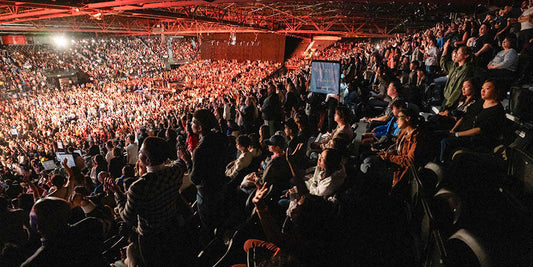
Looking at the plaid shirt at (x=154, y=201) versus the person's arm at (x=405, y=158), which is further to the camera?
the person's arm at (x=405, y=158)

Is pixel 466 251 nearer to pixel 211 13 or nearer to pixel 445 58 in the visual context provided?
pixel 445 58

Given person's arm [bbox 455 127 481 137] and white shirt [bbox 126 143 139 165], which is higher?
person's arm [bbox 455 127 481 137]

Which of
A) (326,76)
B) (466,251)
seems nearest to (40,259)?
(466,251)

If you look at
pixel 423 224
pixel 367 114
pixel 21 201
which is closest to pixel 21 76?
pixel 21 201

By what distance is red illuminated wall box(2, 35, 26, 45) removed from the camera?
26031 millimetres

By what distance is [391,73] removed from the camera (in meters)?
6.90

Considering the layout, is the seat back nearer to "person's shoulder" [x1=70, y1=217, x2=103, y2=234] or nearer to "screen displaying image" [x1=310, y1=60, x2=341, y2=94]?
"person's shoulder" [x1=70, y1=217, x2=103, y2=234]

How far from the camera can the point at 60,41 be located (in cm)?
2969

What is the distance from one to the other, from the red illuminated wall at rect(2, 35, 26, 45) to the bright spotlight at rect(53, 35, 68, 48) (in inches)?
115

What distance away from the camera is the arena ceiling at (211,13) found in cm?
845

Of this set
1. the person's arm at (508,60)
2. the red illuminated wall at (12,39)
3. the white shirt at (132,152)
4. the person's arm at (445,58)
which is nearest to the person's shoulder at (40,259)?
the white shirt at (132,152)

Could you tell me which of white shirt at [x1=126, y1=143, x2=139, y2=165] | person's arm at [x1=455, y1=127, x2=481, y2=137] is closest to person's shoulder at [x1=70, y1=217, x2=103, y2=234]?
person's arm at [x1=455, y1=127, x2=481, y2=137]

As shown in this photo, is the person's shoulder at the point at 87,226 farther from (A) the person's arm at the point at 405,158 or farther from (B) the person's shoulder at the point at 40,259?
(A) the person's arm at the point at 405,158

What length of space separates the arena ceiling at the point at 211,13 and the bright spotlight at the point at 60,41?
10961mm
